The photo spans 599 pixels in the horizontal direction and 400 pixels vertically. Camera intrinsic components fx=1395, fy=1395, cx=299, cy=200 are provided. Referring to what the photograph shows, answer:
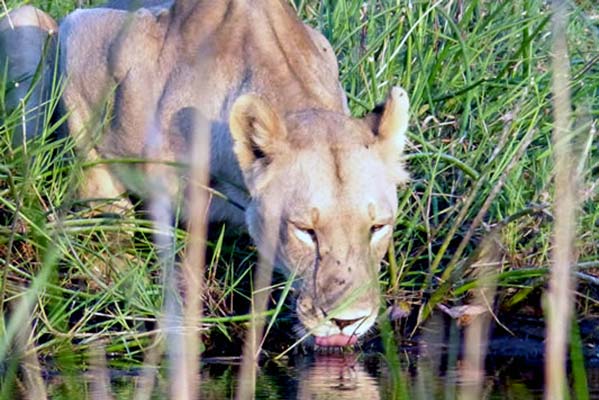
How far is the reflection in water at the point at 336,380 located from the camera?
4361 mm

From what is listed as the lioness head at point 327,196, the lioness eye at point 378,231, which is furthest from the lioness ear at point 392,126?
the lioness eye at point 378,231

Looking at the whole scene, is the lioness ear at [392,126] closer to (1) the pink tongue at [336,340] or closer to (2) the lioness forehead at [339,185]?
(2) the lioness forehead at [339,185]

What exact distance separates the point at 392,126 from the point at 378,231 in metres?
0.43

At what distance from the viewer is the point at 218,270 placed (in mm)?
5508

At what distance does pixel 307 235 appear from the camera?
459 cm

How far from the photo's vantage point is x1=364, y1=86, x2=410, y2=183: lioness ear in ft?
15.9

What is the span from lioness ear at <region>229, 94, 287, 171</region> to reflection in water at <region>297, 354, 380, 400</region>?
746mm

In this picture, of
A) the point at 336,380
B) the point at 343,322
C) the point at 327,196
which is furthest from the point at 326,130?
the point at 336,380

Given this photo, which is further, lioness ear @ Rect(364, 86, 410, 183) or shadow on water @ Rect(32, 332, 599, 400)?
lioness ear @ Rect(364, 86, 410, 183)

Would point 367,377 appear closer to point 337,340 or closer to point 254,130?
point 337,340

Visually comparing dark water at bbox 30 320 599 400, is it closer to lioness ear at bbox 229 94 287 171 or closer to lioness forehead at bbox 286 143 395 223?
lioness forehead at bbox 286 143 395 223

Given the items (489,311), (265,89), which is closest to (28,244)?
(265,89)

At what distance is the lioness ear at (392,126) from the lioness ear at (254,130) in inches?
13.6

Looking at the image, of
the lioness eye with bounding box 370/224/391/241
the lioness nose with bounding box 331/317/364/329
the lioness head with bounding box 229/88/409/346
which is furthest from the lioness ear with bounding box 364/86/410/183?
the lioness nose with bounding box 331/317/364/329
